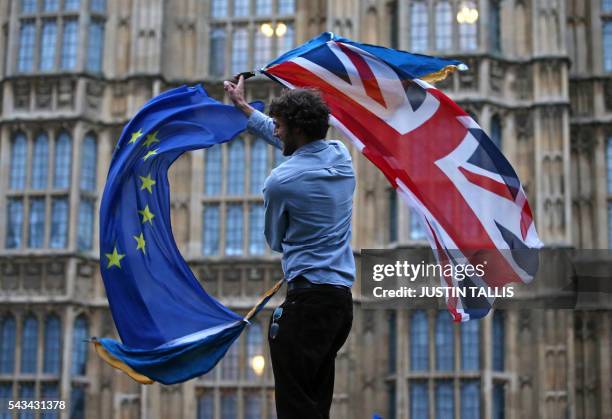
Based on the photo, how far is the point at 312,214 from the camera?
552cm

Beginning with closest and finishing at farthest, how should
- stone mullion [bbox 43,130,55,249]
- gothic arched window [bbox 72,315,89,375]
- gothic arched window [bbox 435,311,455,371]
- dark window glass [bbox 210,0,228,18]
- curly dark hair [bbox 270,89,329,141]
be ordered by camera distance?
curly dark hair [bbox 270,89,329,141] < gothic arched window [bbox 435,311,455,371] < gothic arched window [bbox 72,315,89,375] < stone mullion [bbox 43,130,55,249] < dark window glass [bbox 210,0,228,18]

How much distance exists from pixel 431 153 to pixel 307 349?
124 inches

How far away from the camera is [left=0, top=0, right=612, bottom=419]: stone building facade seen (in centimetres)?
2239

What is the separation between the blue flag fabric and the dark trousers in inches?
59.1

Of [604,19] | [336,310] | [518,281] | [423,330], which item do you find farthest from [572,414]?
[336,310]

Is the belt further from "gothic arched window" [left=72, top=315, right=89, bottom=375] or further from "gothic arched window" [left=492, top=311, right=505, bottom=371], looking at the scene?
"gothic arched window" [left=72, top=315, right=89, bottom=375]

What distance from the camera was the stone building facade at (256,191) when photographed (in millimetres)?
22391

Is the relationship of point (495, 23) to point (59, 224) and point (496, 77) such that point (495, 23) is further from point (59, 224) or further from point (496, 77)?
point (59, 224)

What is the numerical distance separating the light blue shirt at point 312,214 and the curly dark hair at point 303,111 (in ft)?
0.34

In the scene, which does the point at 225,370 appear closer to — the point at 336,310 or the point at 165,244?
the point at 165,244

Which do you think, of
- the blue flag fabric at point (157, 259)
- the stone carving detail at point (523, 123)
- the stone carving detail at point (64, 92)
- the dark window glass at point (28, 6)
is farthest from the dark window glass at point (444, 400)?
the blue flag fabric at point (157, 259)

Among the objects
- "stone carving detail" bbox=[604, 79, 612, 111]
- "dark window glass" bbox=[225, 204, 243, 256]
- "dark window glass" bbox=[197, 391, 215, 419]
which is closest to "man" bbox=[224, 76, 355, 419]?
"dark window glass" bbox=[197, 391, 215, 419]

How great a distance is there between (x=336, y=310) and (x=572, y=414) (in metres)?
17.2

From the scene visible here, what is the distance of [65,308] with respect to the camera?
23203 millimetres
